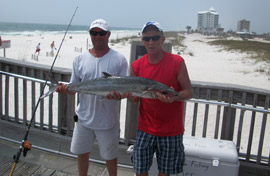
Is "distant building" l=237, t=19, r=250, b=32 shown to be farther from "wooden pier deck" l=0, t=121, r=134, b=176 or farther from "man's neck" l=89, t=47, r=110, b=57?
"man's neck" l=89, t=47, r=110, b=57

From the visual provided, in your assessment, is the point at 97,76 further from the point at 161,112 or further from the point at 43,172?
the point at 43,172

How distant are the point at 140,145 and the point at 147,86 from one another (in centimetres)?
65

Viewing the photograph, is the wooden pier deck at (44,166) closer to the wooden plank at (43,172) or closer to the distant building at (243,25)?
the wooden plank at (43,172)

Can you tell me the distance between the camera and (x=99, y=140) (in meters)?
3.03

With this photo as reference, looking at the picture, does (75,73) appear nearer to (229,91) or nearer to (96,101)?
(96,101)

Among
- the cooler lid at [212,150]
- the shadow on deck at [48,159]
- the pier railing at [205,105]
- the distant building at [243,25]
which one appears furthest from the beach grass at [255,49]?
the distant building at [243,25]

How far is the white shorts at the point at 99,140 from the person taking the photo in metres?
3.00

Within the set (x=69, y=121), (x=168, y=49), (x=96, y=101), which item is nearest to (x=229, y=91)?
(x=168, y=49)

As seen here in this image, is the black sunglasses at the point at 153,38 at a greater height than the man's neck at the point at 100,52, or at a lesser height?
greater

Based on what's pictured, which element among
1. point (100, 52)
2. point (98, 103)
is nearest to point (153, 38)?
point (100, 52)

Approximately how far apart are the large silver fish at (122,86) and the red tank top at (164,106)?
16cm

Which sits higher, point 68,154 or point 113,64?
point 113,64

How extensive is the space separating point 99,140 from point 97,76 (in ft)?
2.50

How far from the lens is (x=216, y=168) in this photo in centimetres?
293
